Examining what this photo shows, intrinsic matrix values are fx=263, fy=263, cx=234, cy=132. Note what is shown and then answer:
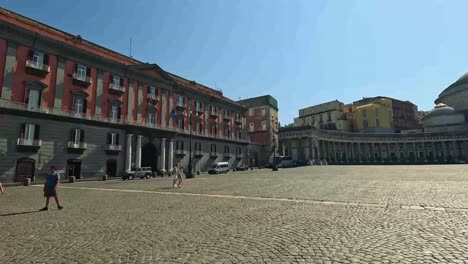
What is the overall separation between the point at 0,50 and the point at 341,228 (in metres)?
33.6

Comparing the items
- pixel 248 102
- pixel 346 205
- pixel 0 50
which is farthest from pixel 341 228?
pixel 248 102

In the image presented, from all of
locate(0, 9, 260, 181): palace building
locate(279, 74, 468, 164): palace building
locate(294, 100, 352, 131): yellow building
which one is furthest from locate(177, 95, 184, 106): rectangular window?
locate(294, 100, 352, 131): yellow building

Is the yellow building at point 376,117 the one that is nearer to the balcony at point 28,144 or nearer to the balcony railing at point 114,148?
the balcony railing at point 114,148

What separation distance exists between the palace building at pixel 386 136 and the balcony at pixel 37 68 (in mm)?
63552

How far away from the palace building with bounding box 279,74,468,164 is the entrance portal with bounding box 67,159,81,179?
197 feet

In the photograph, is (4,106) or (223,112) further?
(223,112)

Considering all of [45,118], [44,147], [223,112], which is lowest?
[44,147]

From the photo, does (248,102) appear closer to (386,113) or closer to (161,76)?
(161,76)

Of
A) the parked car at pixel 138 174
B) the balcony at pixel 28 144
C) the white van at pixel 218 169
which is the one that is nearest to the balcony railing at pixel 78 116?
the balcony at pixel 28 144

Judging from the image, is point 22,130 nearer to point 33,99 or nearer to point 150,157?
point 33,99

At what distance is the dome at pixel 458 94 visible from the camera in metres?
96.9

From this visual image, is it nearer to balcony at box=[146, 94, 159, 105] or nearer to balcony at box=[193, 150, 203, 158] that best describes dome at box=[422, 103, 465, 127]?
balcony at box=[193, 150, 203, 158]

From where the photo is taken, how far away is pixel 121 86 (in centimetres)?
3653

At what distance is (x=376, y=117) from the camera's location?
93688 millimetres
